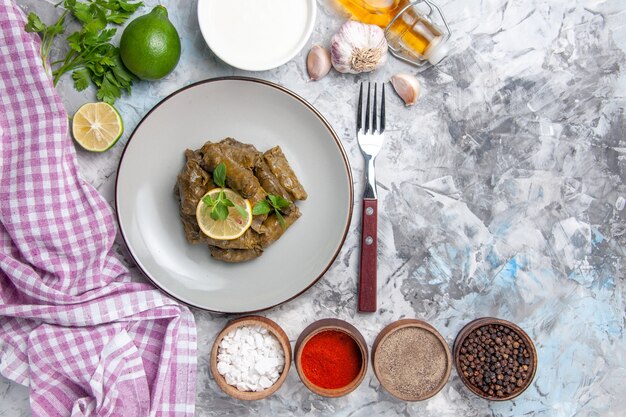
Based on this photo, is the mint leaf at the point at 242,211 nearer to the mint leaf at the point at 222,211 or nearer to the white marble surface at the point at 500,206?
the mint leaf at the point at 222,211

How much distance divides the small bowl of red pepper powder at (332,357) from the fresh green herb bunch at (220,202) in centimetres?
51

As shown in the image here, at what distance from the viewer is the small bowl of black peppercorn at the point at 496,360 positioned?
2221 millimetres

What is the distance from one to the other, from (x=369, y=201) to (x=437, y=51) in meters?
0.60

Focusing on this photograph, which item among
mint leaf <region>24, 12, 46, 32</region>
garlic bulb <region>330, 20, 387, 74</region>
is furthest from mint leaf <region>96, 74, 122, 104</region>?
garlic bulb <region>330, 20, 387, 74</region>

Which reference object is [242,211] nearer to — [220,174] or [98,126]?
[220,174]

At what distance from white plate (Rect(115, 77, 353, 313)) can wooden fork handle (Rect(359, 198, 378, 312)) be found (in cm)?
9

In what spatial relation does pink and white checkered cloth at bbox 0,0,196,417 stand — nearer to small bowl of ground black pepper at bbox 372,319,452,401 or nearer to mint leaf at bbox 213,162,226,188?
mint leaf at bbox 213,162,226,188

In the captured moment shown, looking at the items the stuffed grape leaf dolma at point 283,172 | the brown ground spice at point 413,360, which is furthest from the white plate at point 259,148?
the brown ground spice at point 413,360

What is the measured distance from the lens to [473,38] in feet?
7.62

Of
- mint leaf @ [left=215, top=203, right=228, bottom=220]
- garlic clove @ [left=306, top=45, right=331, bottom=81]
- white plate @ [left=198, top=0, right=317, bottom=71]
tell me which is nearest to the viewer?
mint leaf @ [left=215, top=203, right=228, bottom=220]

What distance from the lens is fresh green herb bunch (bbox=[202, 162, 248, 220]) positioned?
6.64ft

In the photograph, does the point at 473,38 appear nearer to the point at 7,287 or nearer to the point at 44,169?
the point at 44,169

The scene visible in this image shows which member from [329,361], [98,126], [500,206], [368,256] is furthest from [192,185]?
[500,206]

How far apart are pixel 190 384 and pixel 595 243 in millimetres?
1630
